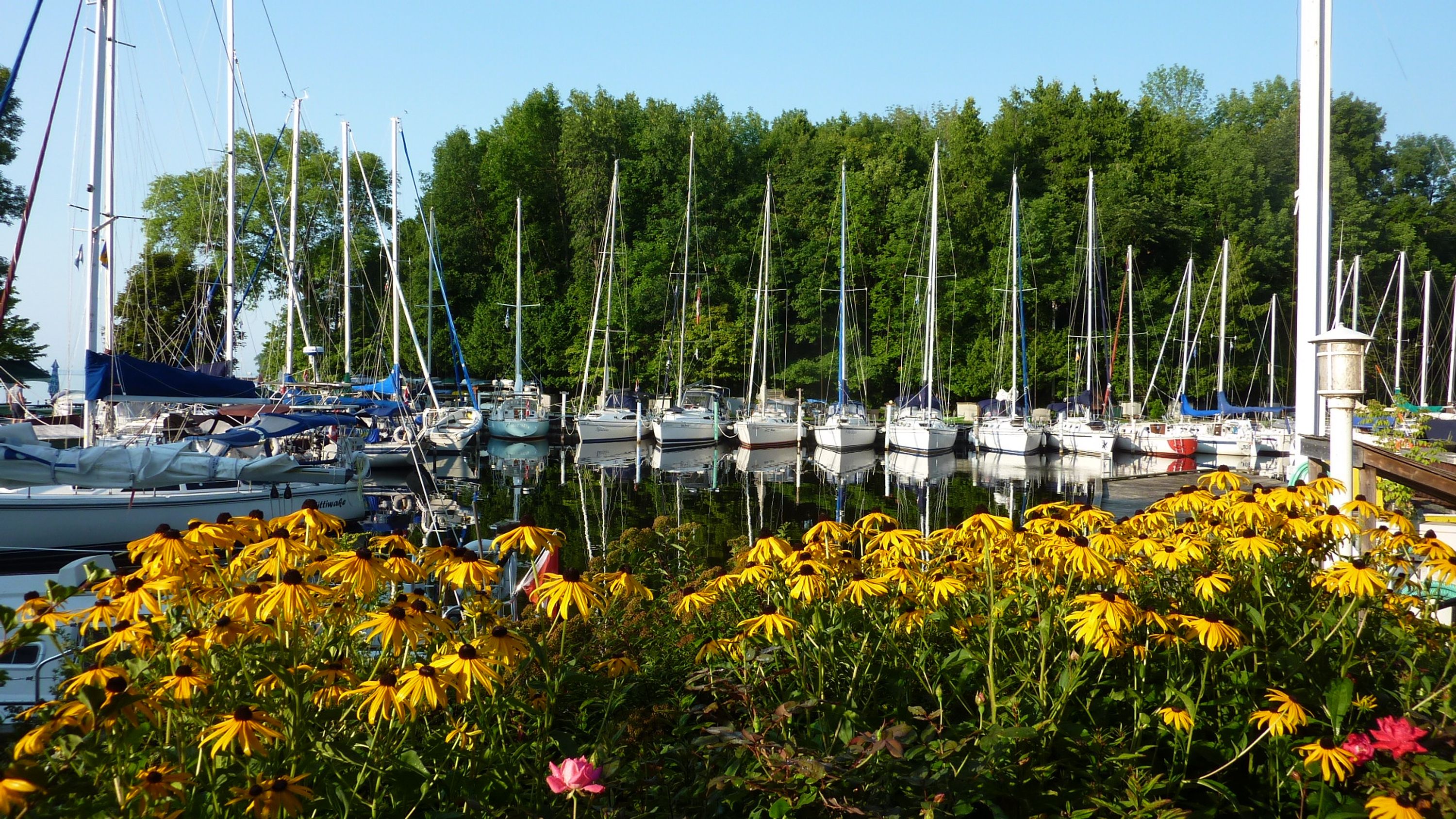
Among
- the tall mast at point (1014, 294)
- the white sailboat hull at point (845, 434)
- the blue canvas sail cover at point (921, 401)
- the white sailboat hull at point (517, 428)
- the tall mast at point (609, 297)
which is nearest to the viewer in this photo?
the white sailboat hull at point (845, 434)

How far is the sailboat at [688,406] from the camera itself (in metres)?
39.6

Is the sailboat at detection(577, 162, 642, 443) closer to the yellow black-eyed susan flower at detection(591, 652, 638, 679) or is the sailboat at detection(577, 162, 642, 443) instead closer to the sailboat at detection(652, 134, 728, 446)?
the sailboat at detection(652, 134, 728, 446)

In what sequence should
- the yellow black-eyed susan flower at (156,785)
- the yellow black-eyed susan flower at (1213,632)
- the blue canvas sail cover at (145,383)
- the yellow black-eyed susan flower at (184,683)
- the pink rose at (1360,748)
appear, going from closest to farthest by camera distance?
1. the yellow black-eyed susan flower at (156,785)
2. the yellow black-eyed susan flower at (184,683)
3. the pink rose at (1360,748)
4. the yellow black-eyed susan flower at (1213,632)
5. the blue canvas sail cover at (145,383)

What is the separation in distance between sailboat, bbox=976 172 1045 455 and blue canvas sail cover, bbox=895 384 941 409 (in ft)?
8.13

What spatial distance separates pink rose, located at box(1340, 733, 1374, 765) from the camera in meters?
2.69

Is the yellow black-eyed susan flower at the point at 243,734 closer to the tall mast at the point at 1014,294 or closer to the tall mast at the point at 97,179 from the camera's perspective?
the tall mast at the point at 97,179

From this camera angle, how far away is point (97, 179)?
57.5ft

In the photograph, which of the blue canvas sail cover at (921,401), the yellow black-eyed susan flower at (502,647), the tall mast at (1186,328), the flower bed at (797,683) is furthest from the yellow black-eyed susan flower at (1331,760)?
the tall mast at (1186,328)

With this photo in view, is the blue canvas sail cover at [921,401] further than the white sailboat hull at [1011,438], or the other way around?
the blue canvas sail cover at [921,401]

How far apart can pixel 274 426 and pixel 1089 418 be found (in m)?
32.0

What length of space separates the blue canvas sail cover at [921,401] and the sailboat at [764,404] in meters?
4.79

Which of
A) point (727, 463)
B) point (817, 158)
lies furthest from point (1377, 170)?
point (727, 463)

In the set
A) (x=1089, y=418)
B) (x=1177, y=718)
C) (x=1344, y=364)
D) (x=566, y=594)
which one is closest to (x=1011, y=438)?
(x=1089, y=418)

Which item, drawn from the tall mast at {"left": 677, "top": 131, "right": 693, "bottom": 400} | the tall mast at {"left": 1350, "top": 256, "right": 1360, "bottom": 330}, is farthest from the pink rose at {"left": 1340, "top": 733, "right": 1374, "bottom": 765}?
the tall mast at {"left": 677, "top": 131, "right": 693, "bottom": 400}
